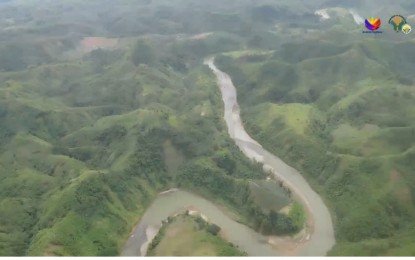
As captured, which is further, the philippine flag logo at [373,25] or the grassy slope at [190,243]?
the philippine flag logo at [373,25]

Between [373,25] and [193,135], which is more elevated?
[373,25]

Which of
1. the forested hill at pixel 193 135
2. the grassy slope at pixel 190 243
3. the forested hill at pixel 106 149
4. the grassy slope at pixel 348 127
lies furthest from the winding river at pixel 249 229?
the grassy slope at pixel 190 243

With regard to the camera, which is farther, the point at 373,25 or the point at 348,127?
the point at 348,127

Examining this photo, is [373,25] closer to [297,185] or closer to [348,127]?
[297,185]

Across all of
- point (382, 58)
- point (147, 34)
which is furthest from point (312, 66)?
point (147, 34)

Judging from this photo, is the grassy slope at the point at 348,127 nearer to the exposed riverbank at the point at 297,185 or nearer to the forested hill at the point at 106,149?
the exposed riverbank at the point at 297,185

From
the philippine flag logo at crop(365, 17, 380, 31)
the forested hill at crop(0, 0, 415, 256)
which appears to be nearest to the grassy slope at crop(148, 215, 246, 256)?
the forested hill at crop(0, 0, 415, 256)

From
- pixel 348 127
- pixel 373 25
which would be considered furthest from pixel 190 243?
pixel 348 127
